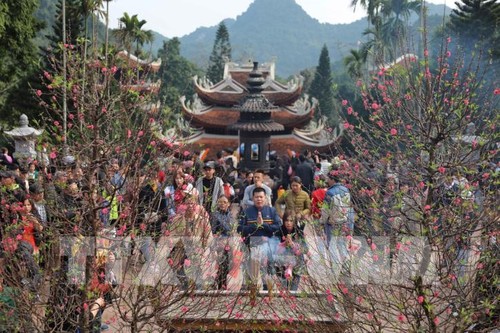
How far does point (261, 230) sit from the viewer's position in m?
7.42

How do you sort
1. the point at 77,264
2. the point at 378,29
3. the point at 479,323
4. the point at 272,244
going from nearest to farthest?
the point at 479,323 → the point at 77,264 → the point at 272,244 → the point at 378,29

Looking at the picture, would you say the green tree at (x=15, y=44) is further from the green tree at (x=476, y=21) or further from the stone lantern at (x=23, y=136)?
the green tree at (x=476, y=21)

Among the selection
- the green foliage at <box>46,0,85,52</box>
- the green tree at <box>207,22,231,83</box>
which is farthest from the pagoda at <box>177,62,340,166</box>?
the green tree at <box>207,22,231,83</box>

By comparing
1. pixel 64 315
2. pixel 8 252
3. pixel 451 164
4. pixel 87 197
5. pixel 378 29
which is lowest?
pixel 64 315

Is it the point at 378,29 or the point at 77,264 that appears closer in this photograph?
the point at 77,264

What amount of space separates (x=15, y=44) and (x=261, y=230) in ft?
43.3

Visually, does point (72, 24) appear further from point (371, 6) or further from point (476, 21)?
point (371, 6)

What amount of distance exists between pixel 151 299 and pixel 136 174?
97 centimetres

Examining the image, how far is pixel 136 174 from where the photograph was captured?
200 inches

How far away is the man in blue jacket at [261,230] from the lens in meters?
7.11

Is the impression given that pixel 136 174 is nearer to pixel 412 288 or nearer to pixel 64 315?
pixel 64 315

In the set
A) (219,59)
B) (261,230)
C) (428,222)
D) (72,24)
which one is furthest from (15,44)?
(219,59)

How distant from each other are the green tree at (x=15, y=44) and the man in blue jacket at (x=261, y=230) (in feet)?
37.1

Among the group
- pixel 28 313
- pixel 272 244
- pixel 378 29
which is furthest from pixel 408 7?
pixel 28 313
